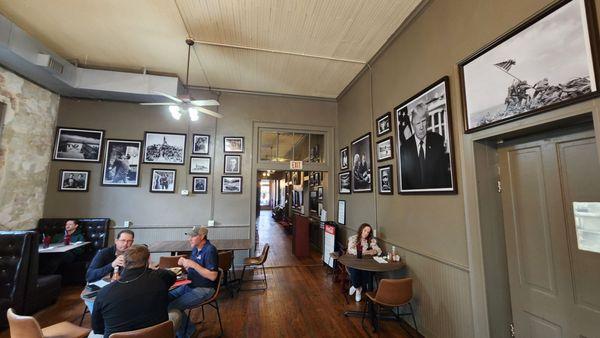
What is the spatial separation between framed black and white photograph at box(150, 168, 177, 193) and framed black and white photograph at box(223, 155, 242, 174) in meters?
1.11

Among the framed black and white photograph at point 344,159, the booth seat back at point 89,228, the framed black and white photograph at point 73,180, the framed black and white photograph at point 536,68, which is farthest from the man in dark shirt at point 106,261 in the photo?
the framed black and white photograph at point 344,159

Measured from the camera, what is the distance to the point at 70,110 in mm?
4961

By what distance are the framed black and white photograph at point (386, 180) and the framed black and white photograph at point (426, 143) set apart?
0.76 ft

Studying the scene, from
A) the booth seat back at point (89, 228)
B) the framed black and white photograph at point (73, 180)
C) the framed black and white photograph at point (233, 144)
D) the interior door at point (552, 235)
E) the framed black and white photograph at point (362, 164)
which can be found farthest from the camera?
the framed black and white photograph at point (233, 144)

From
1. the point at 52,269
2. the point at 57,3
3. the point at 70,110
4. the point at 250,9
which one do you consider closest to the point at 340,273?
the point at 250,9

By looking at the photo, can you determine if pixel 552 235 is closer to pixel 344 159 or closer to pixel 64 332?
pixel 344 159

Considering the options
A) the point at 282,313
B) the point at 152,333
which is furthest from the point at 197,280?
the point at 282,313

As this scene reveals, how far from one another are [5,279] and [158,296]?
2.91 meters

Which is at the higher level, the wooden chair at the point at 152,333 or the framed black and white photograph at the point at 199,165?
the framed black and white photograph at the point at 199,165

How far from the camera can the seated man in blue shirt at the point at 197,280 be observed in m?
2.51

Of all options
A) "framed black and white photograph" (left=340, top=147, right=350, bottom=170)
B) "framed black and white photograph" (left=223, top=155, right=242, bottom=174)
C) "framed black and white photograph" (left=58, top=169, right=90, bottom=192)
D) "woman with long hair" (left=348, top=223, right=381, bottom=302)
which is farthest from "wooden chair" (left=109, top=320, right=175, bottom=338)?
"framed black and white photograph" (left=58, top=169, right=90, bottom=192)

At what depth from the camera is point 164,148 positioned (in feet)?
17.3

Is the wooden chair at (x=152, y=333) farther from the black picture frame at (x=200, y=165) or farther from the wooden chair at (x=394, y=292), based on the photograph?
the black picture frame at (x=200, y=165)

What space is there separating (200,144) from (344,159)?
3.40m
